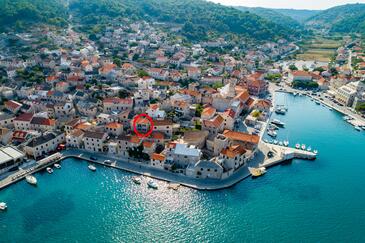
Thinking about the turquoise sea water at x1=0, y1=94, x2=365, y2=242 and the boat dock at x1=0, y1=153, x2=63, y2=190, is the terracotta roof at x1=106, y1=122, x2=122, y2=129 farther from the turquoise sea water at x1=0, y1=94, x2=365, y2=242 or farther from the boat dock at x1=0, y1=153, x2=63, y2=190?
the boat dock at x1=0, y1=153, x2=63, y2=190

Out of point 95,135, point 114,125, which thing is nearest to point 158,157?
point 95,135

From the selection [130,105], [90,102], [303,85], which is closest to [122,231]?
[130,105]

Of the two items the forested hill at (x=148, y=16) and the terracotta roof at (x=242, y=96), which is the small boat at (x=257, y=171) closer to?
the terracotta roof at (x=242, y=96)

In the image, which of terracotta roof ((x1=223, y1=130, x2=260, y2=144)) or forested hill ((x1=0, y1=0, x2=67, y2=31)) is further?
forested hill ((x1=0, y1=0, x2=67, y2=31))

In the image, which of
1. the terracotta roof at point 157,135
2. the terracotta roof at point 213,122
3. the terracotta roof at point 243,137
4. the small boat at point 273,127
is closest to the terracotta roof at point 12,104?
the terracotta roof at point 157,135

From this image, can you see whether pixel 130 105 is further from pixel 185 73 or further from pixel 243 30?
pixel 243 30

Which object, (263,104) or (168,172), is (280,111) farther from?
(168,172)

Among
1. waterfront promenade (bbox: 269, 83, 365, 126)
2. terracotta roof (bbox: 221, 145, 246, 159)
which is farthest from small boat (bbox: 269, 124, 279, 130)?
waterfront promenade (bbox: 269, 83, 365, 126)
